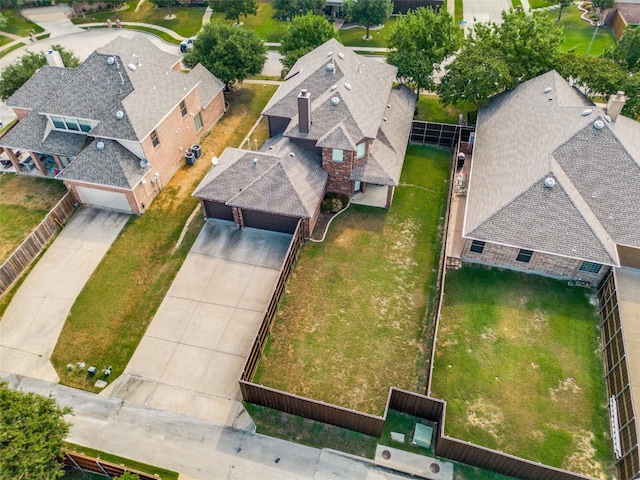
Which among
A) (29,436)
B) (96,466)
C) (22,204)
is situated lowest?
(96,466)

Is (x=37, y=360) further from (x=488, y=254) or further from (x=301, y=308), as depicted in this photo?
(x=488, y=254)

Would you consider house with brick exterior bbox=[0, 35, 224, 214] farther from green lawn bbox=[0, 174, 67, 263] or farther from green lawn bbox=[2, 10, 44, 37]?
green lawn bbox=[2, 10, 44, 37]

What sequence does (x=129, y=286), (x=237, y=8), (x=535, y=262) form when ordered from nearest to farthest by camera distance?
1. (x=535, y=262)
2. (x=129, y=286)
3. (x=237, y=8)

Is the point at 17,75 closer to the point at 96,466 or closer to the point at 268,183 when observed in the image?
the point at 268,183

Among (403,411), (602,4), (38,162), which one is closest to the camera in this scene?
(403,411)

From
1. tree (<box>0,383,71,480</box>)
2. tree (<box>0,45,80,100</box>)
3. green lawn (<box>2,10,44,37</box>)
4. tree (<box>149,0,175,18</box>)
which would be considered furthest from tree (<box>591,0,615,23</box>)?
green lawn (<box>2,10,44,37</box>)

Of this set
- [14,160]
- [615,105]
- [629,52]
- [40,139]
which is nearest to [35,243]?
[40,139]

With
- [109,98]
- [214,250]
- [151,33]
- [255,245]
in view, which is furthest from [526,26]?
[151,33]
